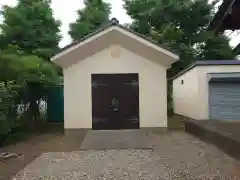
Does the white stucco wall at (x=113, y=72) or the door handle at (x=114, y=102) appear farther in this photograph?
the door handle at (x=114, y=102)

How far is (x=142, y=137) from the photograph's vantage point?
12.7 metres

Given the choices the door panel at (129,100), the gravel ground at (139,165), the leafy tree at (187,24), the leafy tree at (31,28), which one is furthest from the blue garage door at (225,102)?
the leafy tree at (187,24)

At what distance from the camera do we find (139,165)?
807 cm

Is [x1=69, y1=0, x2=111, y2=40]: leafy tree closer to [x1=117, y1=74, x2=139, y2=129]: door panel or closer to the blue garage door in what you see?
the blue garage door

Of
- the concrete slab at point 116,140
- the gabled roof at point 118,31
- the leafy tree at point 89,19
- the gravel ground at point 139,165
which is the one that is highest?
the leafy tree at point 89,19

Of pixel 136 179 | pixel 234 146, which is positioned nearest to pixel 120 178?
pixel 136 179

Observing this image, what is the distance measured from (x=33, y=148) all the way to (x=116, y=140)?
2671 millimetres

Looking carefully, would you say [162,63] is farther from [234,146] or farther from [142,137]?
[234,146]

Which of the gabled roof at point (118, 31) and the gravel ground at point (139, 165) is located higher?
the gabled roof at point (118, 31)

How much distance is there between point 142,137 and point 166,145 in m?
1.79

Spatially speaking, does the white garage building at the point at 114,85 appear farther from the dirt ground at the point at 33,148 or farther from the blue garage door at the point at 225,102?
the blue garage door at the point at 225,102

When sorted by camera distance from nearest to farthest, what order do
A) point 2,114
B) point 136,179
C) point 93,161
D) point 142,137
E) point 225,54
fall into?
point 136,179, point 93,161, point 2,114, point 142,137, point 225,54

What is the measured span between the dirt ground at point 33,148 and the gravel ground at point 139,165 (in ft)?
0.96

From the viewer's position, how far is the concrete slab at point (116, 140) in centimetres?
1088
